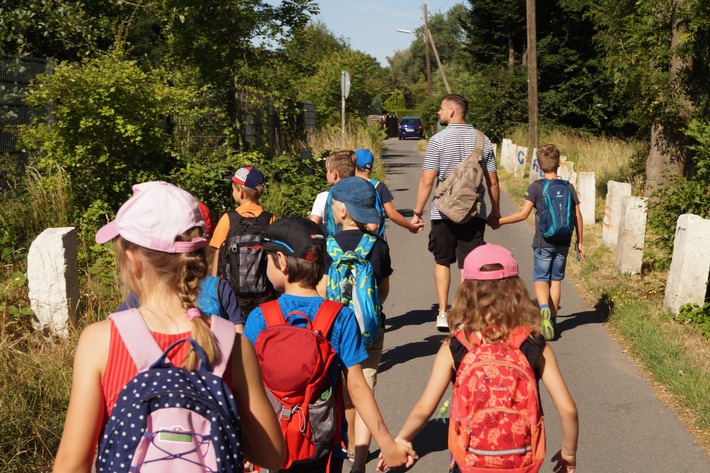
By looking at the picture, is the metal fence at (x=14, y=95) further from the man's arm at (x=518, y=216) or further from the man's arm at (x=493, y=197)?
the man's arm at (x=518, y=216)

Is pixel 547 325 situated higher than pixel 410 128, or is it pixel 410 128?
pixel 547 325

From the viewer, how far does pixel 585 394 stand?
6.48 meters

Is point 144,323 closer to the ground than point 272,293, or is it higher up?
higher up

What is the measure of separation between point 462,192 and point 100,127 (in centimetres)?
465

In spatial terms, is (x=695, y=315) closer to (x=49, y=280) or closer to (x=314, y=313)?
(x=314, y=313)

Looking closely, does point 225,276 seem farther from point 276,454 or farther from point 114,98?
point 114,98

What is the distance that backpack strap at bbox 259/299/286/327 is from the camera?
3.31 meters

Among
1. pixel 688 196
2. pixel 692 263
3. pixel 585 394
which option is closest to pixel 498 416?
pixel 585 394

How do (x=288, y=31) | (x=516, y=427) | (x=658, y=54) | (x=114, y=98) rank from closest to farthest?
(x=516, y=427)
(x=114, y=98)
(x=658, y=54)
(x=288, y=31)

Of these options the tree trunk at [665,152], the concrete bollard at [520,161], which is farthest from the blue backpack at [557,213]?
the concrete bollard at [520,161]

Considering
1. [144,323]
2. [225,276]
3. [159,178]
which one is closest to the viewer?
[144,323]

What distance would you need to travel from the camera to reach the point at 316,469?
3357 millimetres

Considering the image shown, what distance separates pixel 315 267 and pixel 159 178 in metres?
7.86

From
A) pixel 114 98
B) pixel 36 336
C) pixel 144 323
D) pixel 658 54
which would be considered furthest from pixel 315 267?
pixel 658 54
